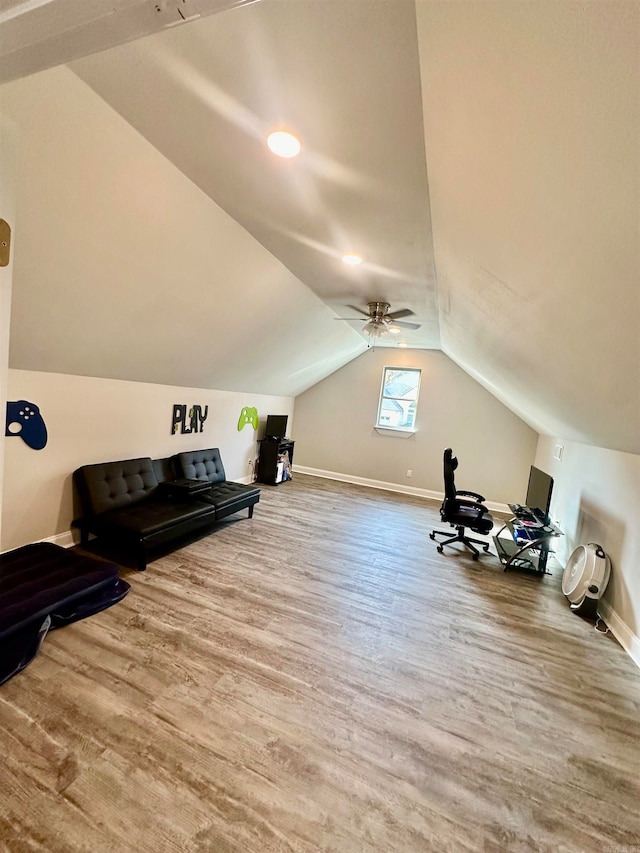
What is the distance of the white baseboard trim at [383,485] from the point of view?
6.05 metres

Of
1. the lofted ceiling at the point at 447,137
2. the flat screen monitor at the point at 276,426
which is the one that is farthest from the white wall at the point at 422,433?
the lofted ceiling at the point at 447,137

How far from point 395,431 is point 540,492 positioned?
3041 millimetres

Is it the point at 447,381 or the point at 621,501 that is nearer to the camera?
the point at 621,501

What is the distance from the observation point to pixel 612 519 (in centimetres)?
299

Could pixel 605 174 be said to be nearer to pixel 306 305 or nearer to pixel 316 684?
pixel 316 684

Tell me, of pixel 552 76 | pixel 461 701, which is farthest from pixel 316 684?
pixel 552 76

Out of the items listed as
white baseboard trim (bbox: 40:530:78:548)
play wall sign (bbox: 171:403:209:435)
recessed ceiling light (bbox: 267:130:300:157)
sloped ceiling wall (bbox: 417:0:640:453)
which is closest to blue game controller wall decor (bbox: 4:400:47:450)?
white baseboard trim (bbox: 40:530:78:548)

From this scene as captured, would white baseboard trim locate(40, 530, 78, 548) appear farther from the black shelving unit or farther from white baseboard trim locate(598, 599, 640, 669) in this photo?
white baseboard trim locate(598, 599, 640, 669)

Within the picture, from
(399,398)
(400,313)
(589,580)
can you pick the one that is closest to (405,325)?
(400,313)

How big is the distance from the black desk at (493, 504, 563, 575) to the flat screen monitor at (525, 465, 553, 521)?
0.12 metres

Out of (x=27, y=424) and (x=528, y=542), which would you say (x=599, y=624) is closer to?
(x=528, y=542)

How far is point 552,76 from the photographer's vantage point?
0.83 metres

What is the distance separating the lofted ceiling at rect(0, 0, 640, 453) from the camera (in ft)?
2.73

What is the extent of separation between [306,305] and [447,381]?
3471 millimetres
